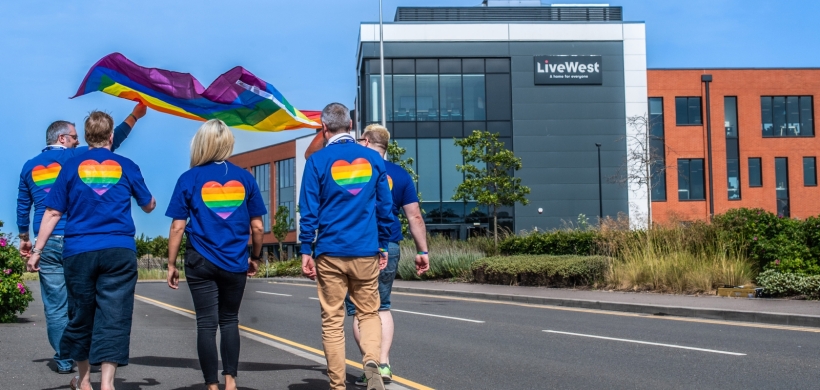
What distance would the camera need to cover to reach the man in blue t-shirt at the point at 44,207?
7.06 metres

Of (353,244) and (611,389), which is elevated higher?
(353,244)

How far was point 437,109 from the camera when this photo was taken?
46.3 meters

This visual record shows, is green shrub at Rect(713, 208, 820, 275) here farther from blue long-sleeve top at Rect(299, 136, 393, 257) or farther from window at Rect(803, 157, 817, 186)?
window at Rect(803, 157, 817, 186)

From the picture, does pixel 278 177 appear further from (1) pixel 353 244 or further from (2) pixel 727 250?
(1) pixel 353 244

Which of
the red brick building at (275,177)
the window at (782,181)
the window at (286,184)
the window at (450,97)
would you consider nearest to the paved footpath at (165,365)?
the window at (450,97)

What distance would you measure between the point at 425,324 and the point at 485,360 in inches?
159

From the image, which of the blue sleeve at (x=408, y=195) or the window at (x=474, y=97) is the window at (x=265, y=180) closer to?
the window at (x=474, y=97)

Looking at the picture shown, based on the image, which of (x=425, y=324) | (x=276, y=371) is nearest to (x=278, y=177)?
(x=425, y=324)

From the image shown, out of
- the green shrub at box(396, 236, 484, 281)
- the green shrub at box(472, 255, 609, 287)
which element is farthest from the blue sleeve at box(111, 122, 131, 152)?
the green shrub at box(396, 236, 484, 281)

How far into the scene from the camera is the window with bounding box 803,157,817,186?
161 ft

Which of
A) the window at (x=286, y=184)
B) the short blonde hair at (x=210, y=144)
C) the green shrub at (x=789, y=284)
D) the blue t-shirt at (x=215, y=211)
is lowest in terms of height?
the green shrub at (x=789, y=284)

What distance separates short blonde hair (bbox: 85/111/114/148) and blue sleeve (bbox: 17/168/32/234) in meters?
1.44

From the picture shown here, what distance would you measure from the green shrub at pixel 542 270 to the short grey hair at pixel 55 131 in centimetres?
1453

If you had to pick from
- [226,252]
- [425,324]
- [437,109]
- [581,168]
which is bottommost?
[425,324]
